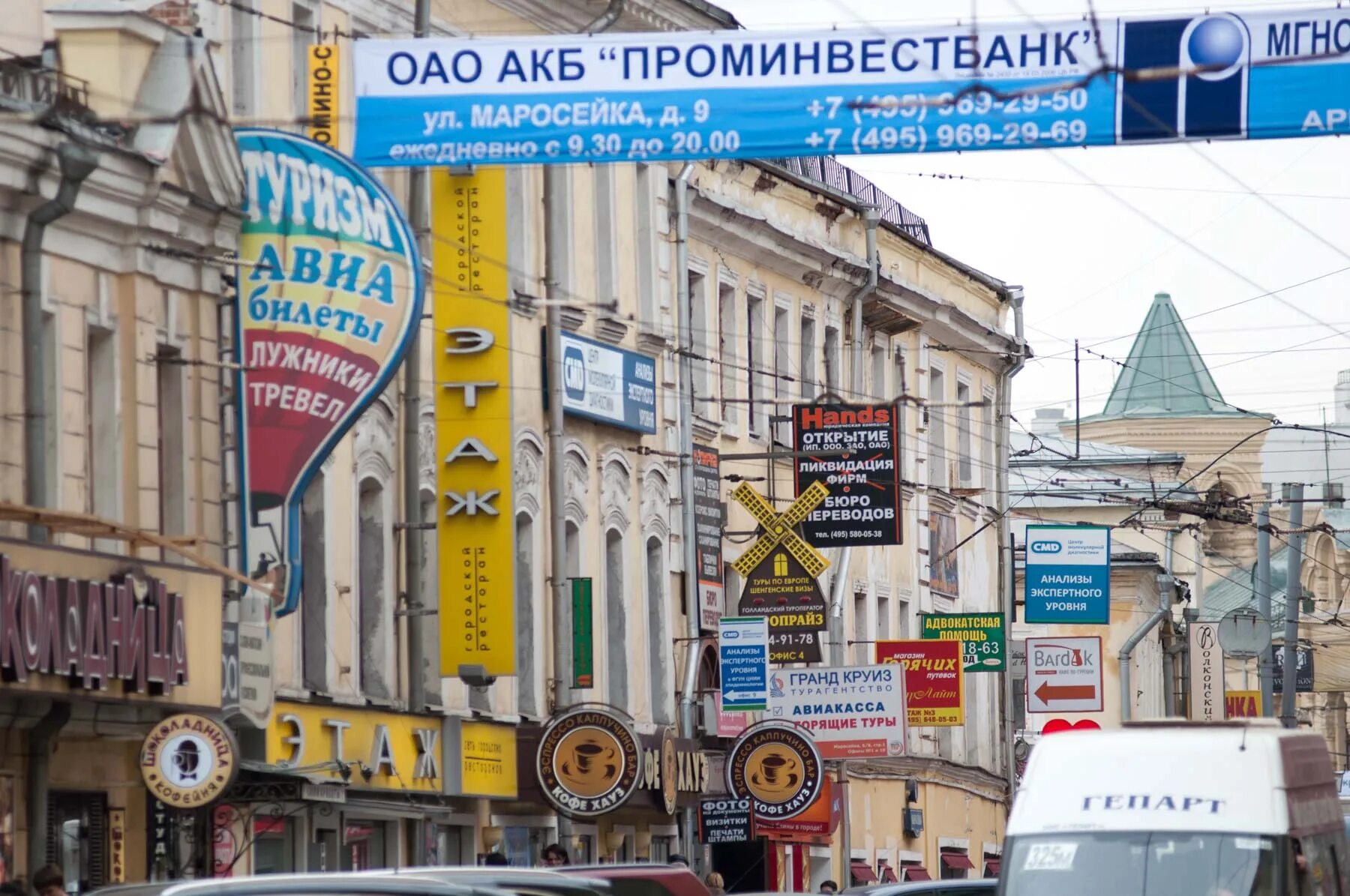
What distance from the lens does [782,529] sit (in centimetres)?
3709

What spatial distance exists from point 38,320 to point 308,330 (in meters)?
2.56

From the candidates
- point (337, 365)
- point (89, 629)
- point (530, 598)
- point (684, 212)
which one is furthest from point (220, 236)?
point (684, 212)

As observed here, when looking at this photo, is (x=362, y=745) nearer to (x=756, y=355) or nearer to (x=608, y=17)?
(x=608, y=17)

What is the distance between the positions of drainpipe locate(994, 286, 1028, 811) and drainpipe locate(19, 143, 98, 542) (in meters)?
32.5

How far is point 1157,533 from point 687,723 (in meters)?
51.4

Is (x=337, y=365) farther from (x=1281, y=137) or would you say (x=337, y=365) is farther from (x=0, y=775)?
(x=1281, y=137)

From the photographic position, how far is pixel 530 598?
33.7 m

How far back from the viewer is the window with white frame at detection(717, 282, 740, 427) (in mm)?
41188

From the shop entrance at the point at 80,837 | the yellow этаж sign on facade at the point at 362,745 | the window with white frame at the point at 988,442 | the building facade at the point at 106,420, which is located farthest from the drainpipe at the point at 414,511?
the window with white frame at the point at 988,442

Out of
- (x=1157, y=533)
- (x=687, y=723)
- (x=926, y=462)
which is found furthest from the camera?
(x=1157, y=533)

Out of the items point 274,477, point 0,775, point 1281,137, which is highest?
point 1281,137

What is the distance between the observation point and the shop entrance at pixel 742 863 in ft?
134

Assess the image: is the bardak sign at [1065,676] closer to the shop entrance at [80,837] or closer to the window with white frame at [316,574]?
the window with white frame at [316,574]

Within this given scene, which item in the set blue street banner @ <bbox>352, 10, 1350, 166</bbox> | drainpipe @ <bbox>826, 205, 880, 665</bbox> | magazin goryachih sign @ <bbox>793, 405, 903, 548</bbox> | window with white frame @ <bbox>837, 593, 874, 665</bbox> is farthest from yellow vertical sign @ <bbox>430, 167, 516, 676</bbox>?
window with white frame @ <bbox>837, 593, 874, 665</bbox>
